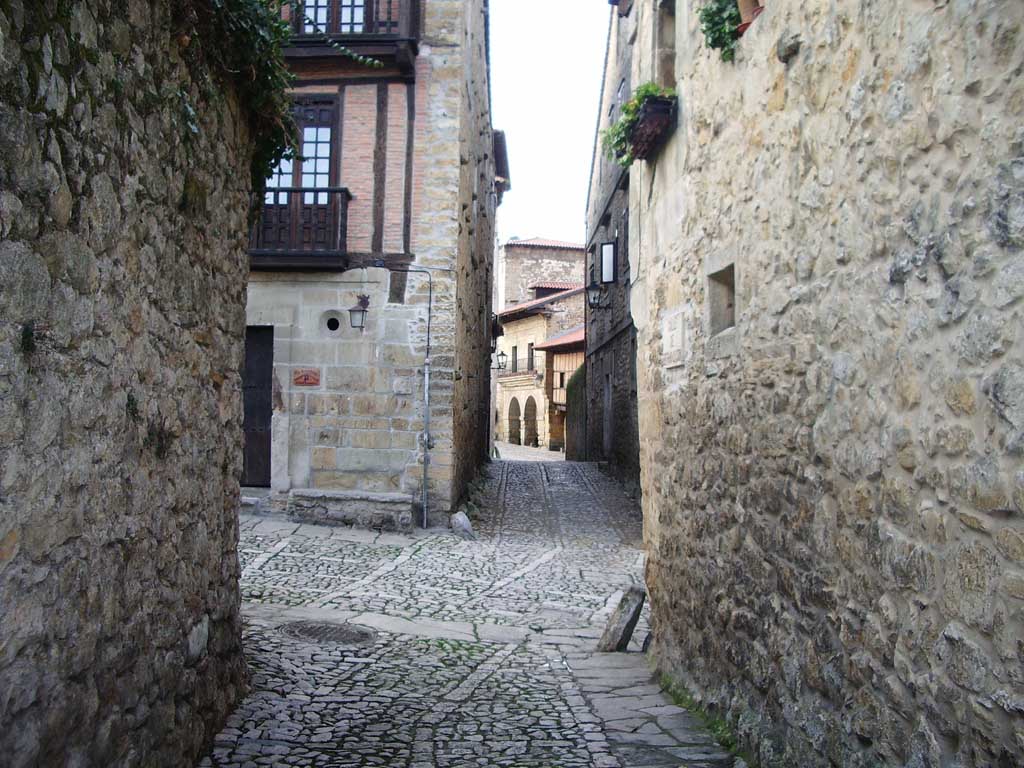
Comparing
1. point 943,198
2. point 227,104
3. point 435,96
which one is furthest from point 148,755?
point 435,96

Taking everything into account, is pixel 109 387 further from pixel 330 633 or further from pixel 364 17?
pixel 364 17

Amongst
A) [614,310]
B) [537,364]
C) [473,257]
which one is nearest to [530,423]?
[537,364]

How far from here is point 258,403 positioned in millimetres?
11906

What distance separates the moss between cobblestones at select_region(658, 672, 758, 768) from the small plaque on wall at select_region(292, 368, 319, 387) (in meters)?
7.18

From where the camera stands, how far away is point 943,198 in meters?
2.33

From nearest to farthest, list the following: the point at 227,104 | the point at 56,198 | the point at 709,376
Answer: the point at 56,198, the point at 227,104, the point at 709,376

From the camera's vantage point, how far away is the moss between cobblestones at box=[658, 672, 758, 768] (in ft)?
13.3

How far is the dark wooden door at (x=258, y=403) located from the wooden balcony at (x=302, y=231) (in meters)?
1.04

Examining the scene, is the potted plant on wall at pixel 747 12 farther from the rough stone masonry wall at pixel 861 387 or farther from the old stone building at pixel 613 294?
the old stone building at pixel 613 294

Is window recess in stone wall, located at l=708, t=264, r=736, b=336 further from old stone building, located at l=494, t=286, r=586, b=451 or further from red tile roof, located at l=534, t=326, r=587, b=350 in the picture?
old stone building, located at l=494, t=286, r=586, b=451

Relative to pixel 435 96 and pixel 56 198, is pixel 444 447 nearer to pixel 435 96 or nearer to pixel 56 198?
pixel 435 96

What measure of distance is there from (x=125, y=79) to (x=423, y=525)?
30.2 feet

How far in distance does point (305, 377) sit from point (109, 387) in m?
8.99

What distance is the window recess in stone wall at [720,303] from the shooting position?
470 cm
